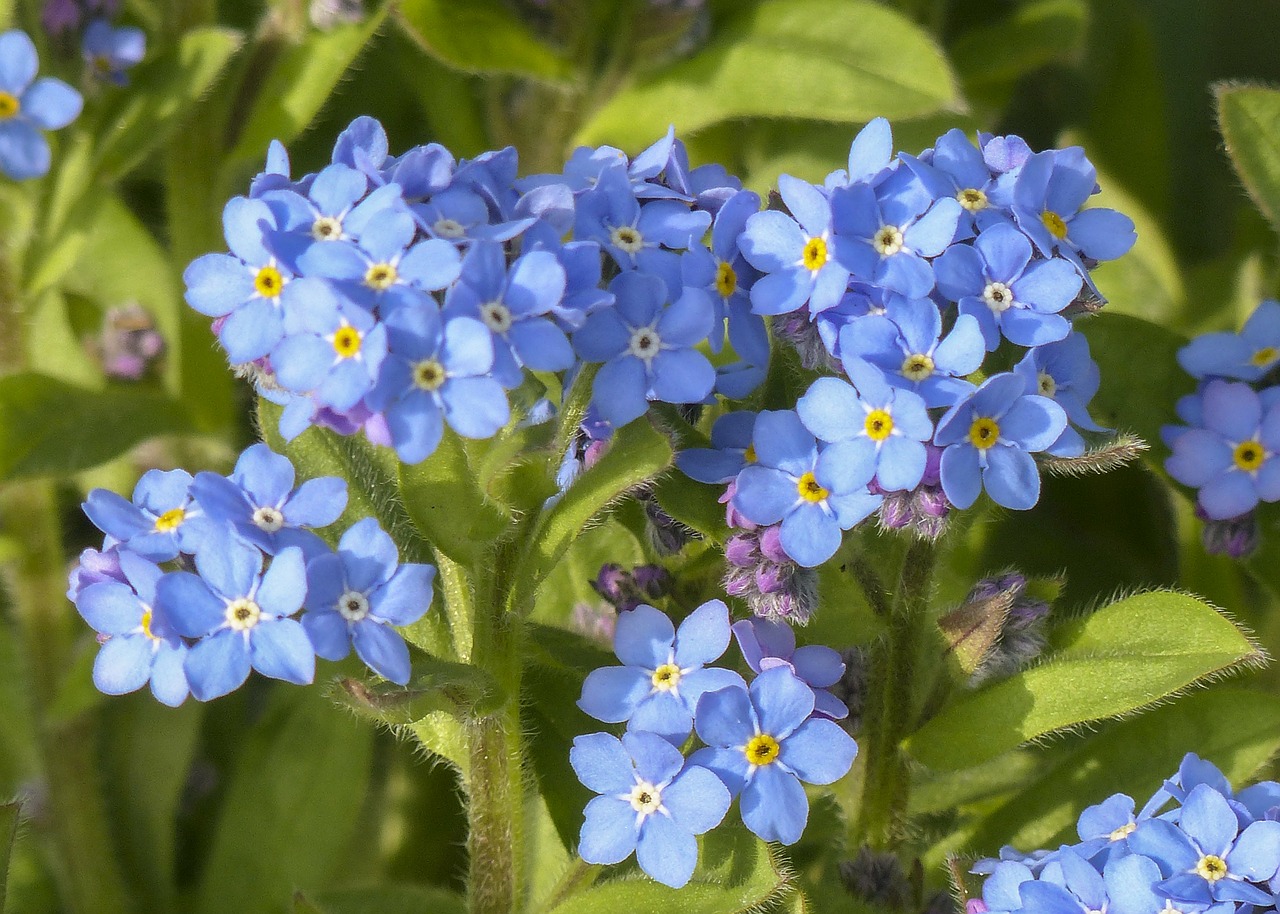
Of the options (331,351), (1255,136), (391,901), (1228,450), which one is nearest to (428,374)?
(331,351)

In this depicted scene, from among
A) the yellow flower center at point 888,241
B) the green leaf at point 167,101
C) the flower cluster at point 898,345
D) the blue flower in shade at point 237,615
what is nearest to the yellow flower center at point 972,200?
the flower cluster at point 898,345

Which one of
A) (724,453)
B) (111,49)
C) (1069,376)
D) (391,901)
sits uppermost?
(1069,376)

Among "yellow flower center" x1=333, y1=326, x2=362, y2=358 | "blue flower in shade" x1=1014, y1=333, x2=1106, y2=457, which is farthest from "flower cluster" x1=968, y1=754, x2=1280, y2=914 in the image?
"yellow flower center" x1=333, y1=326, x2=362, y2=358

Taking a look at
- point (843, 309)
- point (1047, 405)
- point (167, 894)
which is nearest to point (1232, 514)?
point (1047, 405)

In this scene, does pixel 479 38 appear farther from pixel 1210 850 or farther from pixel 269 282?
pixel 1210 850

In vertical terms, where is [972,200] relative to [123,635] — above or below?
above
